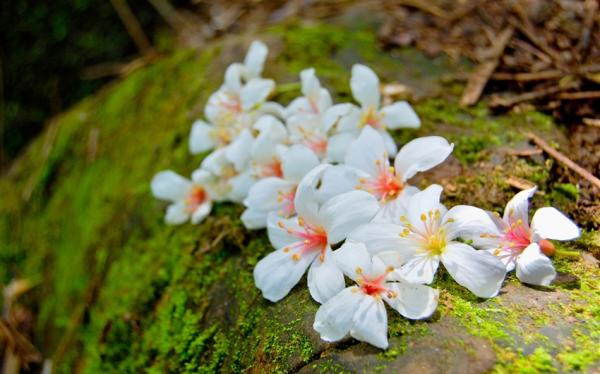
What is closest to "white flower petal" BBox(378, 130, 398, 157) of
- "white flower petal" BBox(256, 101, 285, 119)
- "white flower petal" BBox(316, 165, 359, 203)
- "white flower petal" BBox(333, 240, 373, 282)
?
"white flower petal" BBox(316, 165, 359, 203)

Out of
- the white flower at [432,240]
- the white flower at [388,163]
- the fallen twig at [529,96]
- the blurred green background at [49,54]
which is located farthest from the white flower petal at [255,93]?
the blurred green background at [49,54]

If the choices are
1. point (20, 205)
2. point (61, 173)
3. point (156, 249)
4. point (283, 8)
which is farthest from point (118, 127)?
point (283, 8)

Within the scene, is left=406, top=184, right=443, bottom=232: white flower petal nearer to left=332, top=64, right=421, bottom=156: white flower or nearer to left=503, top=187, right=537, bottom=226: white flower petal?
left=503, top=187, right=537, bottom=226: white flower petal

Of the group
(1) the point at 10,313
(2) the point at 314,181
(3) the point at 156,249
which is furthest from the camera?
(1) the point at 10,313

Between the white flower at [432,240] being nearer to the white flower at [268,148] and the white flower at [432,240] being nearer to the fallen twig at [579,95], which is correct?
the white flower at [268,148]

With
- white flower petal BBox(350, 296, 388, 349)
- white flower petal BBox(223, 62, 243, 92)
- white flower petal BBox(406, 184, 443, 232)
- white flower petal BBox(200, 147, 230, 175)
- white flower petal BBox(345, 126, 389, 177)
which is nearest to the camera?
white flower petal BBox(350, 296, 388, 349)

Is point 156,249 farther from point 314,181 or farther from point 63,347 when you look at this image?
point 314,181
